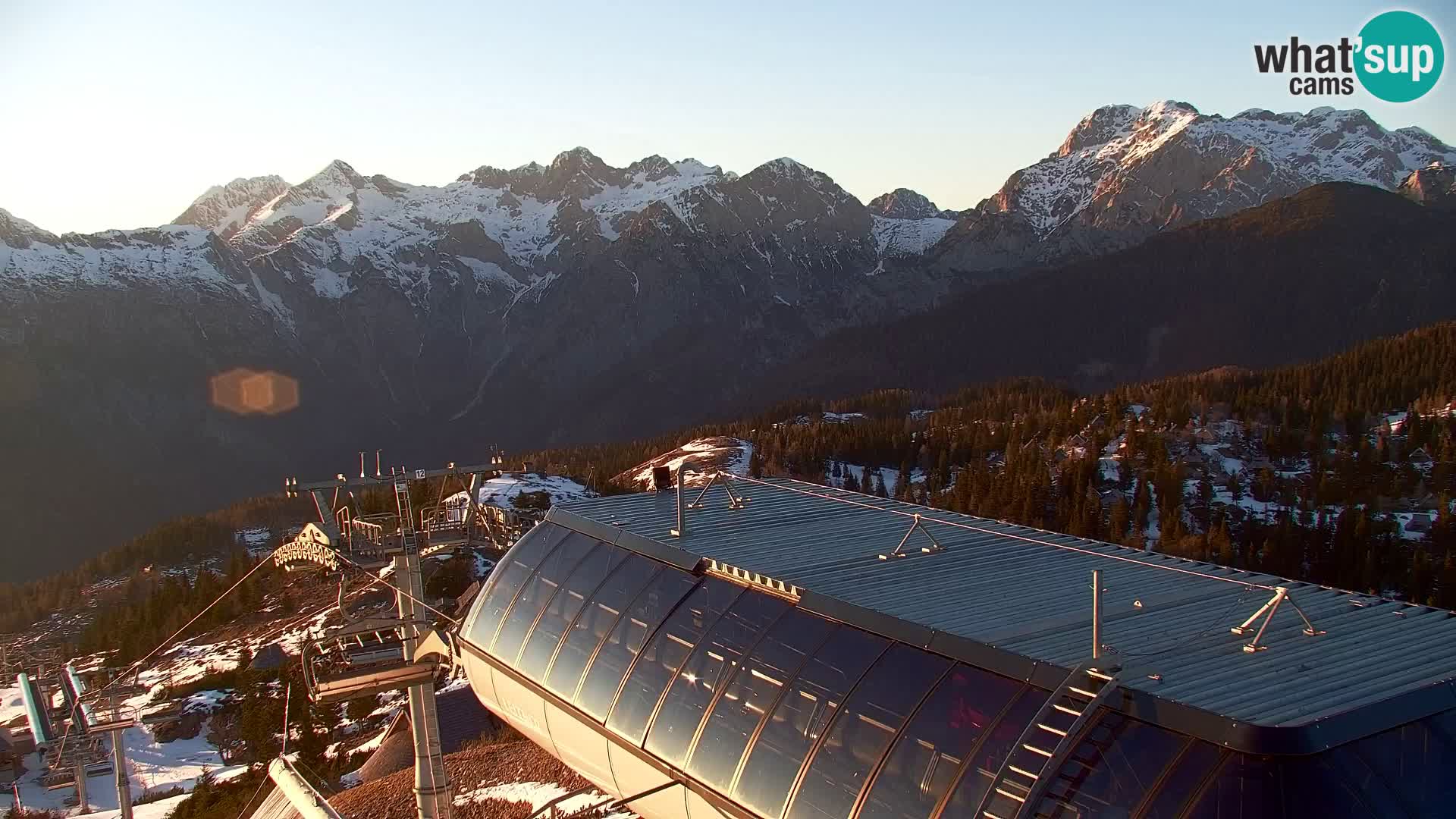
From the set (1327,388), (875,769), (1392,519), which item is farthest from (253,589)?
(1327,388)

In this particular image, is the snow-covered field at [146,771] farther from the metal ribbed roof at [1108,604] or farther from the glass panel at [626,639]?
the metal ribbed roof at [1108,604]

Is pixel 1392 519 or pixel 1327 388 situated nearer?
pixel 1392 519

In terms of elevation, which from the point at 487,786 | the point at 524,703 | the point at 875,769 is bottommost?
the point at 487,786

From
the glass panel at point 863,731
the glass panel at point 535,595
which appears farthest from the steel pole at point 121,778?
the glass panel at point 863,731

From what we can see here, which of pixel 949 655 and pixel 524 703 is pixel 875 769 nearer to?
pixel 949 655

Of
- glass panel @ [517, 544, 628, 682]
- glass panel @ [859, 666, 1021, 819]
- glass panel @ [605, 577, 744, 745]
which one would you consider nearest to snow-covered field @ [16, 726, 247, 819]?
glass panel @ [517, 544, 628, 682]

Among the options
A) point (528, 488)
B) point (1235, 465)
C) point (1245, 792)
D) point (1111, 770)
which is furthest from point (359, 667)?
point (1235, 465)

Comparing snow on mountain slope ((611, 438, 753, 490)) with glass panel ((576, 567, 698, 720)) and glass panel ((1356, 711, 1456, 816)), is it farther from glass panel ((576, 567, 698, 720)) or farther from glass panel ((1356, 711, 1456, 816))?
glass panel ((1356, 711, 1456, 816))
